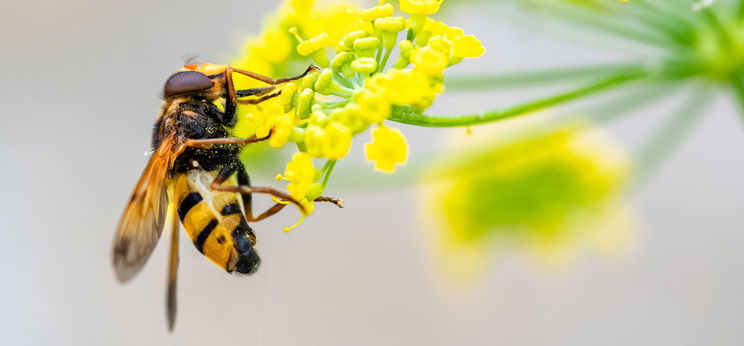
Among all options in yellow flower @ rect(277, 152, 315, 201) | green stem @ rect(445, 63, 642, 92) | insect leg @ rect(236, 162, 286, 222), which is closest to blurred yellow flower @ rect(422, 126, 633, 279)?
green stem @ rect(445, 63, 642, 92)

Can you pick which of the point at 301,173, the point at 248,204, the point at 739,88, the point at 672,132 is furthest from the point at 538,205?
the point at 301,173

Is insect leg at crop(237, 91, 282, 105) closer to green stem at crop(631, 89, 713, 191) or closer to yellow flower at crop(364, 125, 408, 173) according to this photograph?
yellow flower at crop(364, 125, 408, 173)

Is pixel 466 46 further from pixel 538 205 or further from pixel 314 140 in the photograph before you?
pixel 538 205

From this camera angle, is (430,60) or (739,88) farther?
(739,88)

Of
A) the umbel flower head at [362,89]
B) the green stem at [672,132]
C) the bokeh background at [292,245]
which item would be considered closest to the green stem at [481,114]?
the umbel flower head at [362,89]

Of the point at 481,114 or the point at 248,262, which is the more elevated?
the point at 481,114
